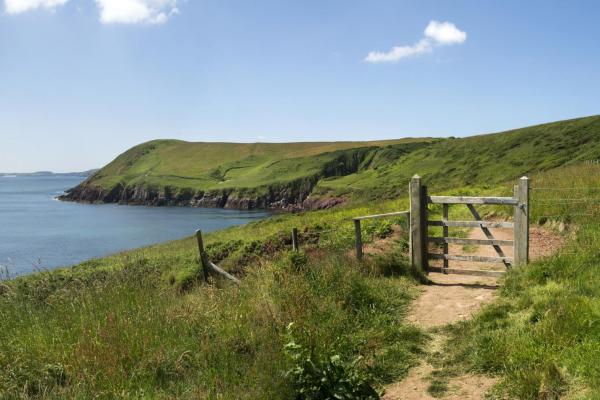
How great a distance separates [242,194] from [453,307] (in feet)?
370

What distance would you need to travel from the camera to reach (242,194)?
121m

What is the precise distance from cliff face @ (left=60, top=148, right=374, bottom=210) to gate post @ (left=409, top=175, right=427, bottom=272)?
8289 cm

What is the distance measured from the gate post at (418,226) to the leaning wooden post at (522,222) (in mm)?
2159

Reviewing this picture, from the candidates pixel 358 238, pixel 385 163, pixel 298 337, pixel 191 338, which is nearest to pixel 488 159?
pixel 385 163

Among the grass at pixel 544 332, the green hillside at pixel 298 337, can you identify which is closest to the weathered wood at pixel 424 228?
the green hillside at pixel 298 337

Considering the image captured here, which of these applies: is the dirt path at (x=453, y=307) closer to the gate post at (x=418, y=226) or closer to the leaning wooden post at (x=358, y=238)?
the gate post at (x=418, y=226)

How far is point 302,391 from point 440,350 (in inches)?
113

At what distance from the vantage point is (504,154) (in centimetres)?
8475

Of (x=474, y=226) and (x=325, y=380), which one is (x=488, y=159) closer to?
(x=474, y=226)

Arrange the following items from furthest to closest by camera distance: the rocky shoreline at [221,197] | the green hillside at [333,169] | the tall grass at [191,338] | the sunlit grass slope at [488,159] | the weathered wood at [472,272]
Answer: the rocky shoreline at [221,197], the green hillside at [333,169], the sunlit grass slope at [488,159], the weathered wood at [472,272], the tall grass at [191,338]

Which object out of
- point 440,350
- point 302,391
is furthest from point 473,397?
point 302,391

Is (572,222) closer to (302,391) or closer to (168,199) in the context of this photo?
(302,391)

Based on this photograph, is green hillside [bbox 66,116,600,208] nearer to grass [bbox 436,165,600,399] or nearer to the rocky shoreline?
the rocky shoreline

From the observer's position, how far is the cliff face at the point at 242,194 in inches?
4518
